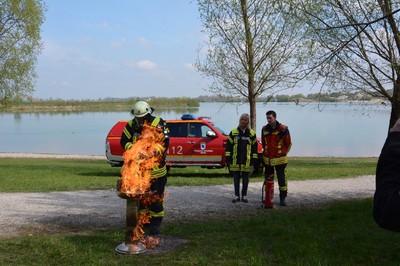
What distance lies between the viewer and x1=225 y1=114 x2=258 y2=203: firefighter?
9695 millimetres

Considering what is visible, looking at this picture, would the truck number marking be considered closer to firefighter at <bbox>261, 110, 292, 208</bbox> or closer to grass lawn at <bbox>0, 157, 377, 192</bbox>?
grass lawn at <bbox>0, 157, 377, 192</bbox>

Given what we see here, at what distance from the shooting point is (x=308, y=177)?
14.1 m

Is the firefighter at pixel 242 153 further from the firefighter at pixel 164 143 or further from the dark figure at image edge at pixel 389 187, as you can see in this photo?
the dark figure at image edge at pixel 389 187

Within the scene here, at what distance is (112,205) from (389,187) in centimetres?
831

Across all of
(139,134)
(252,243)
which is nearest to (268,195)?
(252,243)

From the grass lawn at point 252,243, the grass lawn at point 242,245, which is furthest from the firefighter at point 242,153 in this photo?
the grass lawn at point 242,245

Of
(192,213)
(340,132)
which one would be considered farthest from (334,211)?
(340,132)

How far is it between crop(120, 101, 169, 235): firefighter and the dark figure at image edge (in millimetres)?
4930

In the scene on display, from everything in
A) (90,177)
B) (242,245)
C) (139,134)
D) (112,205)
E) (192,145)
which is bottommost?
(90,177)

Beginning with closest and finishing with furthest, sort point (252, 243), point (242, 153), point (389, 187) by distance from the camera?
point (389, 187) < point (252, 243) < point (242, 153)

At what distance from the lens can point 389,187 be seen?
5.17 ft

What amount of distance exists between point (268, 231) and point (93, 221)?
3.11 m

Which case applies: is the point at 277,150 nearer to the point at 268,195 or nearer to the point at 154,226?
the point at 268,195

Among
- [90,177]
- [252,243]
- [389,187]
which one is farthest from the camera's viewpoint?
[90,177]
